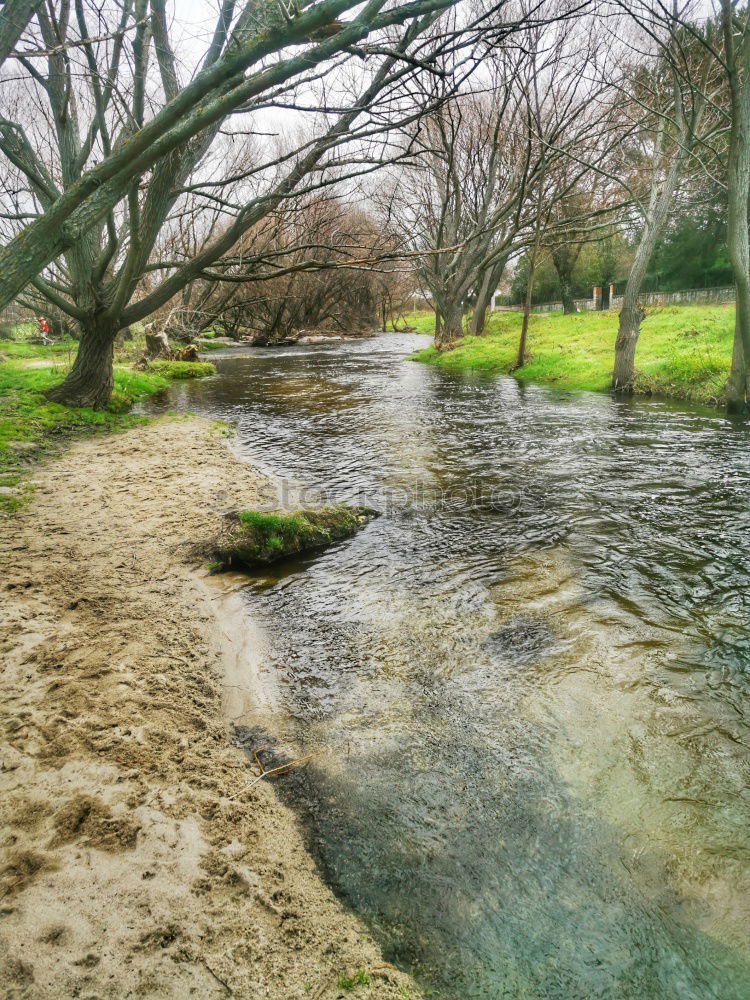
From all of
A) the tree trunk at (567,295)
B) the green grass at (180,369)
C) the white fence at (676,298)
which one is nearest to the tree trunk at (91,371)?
the green grass at (180,369)

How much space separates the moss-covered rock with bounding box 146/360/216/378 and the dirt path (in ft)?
55.6

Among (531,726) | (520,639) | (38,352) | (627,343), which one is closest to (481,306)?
(627,343)

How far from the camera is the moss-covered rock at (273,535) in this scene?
5266mm

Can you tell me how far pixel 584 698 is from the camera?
3393mm

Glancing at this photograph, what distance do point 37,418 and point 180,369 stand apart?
37.0ft

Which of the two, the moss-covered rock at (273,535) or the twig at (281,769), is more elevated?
the moss-covered rock at (273,535)

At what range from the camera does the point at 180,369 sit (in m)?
20.6

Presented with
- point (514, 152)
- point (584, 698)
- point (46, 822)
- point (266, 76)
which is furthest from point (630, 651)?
point (514, 152)

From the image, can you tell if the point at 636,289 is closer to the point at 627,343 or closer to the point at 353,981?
the point at 627,343

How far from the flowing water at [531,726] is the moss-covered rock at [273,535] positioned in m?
0.26

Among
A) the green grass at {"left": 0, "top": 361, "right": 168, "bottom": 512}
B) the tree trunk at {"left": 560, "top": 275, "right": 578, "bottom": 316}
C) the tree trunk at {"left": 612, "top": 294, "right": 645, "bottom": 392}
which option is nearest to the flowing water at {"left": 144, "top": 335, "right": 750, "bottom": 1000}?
the green grass at {"left": 0, "top": 361, "right": 168, "bottom": 512}

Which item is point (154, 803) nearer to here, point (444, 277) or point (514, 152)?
point (514, 152)

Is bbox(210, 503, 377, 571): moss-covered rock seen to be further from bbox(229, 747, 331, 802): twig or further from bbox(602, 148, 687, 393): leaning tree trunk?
bbox(602, 148, 687, 393): leaning tree trunk

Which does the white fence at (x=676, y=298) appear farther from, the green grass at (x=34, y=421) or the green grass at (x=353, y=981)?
the green grass at (x=353, y=981)
